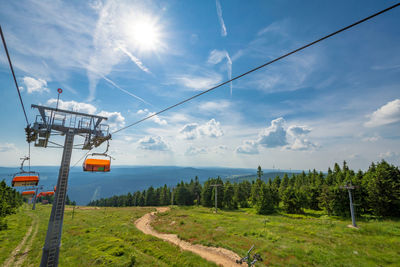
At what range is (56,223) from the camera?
1266 cm

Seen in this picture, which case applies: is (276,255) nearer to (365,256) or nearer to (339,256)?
(339,256)

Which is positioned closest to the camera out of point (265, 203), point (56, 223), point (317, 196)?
point (56, 223)

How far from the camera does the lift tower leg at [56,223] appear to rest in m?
12.0

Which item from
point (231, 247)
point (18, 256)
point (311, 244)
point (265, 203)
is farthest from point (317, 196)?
point (18, 256)

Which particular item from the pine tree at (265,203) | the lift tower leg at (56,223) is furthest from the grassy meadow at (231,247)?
the pine tree at (265,203)

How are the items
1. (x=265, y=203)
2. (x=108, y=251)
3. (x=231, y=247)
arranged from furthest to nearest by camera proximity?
(x=265, y=203)
(x=231, y=247)
(x=108, y=251)

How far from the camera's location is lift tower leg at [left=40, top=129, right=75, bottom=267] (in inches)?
474

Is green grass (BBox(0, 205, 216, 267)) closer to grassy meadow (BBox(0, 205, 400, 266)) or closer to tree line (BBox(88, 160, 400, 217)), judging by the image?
grassy meadow (BBox(0, 205, 400, 266))

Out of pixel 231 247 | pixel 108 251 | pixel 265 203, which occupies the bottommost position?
pixel 265 203

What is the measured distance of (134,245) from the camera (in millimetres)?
25656

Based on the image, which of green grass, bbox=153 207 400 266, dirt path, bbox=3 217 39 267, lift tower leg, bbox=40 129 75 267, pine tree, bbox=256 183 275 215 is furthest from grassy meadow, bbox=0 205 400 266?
pine tree, bbox=256 183 275 215

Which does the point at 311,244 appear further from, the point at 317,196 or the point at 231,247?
the point at 317,196

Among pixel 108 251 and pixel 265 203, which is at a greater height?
pixel 108 251

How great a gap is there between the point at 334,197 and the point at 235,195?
135ft
